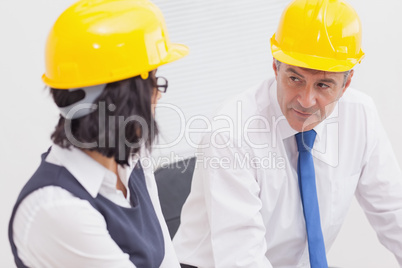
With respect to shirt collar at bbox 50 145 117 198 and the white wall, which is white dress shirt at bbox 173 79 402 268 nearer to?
shirt collar at bbox 50 145 117 198

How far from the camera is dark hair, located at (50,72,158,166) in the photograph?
120cm

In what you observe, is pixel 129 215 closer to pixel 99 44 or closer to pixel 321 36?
pixel 99 44

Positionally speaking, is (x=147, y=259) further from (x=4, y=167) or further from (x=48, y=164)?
(x=4, y=167)

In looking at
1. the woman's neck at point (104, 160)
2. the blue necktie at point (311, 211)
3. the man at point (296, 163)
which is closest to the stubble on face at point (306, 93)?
the man at point (296, 163)

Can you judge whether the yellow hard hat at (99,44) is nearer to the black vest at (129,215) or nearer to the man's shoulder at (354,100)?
the black vest at (129,215)

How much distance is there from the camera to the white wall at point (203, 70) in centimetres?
235

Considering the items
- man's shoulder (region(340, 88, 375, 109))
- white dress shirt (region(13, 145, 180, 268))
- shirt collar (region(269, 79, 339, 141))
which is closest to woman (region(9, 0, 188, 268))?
white dress shirt (region(13, 145, 180, 268))

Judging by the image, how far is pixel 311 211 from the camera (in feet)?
5.52

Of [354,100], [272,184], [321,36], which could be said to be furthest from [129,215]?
[354,100]

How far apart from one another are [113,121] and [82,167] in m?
0.12

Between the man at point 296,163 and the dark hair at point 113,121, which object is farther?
the man at point 296,163

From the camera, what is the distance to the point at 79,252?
1.20 m

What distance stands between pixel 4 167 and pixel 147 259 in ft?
4.19

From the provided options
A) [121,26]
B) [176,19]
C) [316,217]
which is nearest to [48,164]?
[121,26]
